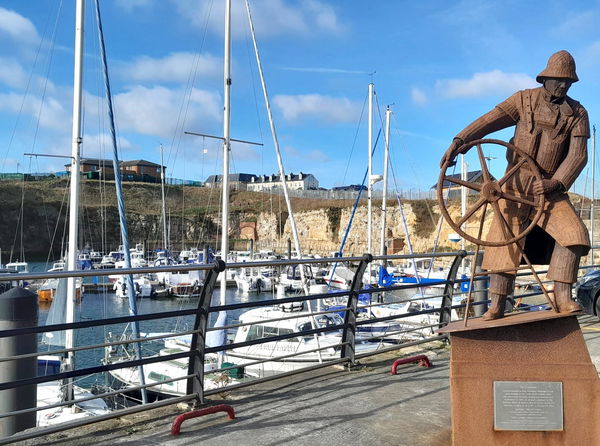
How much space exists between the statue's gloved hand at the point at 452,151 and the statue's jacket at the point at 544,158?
0.07 m

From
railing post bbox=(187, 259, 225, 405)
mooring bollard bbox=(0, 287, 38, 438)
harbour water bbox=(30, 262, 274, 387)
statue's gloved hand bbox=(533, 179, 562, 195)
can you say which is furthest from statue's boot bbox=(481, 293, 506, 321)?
harbour water bbox=(30, 262, 274, 387)

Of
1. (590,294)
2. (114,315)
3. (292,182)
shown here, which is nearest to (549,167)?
(590,294)

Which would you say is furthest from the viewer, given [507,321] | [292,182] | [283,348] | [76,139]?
[292,182]

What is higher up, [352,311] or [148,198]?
[148,198]

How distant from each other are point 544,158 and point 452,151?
71 cm

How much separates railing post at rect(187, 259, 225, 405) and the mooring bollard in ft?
4.64

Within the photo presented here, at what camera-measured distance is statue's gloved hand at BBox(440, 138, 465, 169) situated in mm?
4313

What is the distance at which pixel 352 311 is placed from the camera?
6.07 meters

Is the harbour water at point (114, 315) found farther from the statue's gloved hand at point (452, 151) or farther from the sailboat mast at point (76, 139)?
the statue's gloved hand at point (452, 151)

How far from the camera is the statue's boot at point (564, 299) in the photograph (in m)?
4.03

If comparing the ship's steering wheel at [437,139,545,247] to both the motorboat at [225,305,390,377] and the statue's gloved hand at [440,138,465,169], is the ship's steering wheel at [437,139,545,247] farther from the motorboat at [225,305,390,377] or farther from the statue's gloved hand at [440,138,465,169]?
the motorboat at [225,305,390,377]

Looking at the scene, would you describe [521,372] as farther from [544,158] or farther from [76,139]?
[76,139]

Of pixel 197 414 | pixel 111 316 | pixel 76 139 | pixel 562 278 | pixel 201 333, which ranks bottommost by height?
pixel 111 316

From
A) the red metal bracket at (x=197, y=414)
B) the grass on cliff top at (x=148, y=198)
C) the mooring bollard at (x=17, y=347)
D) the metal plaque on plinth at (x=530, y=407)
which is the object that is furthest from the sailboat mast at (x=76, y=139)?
the grass on cliff top at (x=148, y=198)
